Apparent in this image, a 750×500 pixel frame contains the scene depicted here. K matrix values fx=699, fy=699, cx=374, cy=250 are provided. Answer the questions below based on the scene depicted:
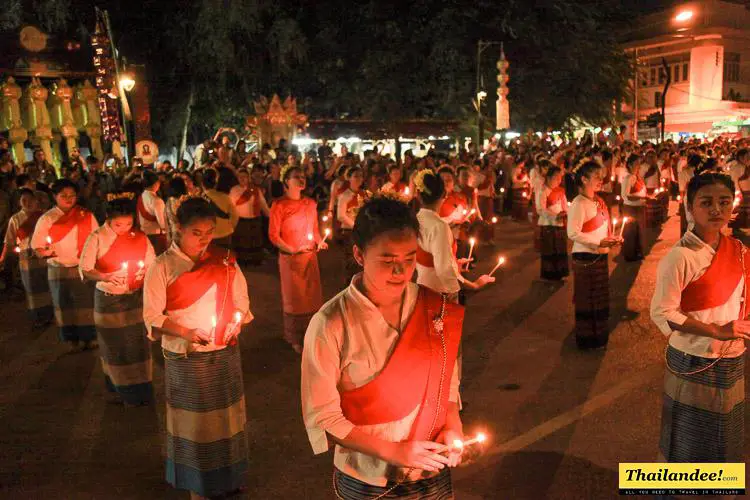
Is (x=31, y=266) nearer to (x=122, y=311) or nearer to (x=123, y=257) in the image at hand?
(x=122, y=311)

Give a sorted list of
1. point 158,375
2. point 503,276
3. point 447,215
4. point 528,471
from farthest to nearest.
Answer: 1. point 503,276
2. point 447,215
3. point 158,375
4. point 528,471

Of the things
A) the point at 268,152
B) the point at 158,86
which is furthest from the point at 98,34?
the point at 158,86

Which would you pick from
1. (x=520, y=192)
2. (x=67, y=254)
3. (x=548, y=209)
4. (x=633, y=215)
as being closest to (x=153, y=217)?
(x=67, y=254)

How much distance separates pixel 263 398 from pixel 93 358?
2.46 m

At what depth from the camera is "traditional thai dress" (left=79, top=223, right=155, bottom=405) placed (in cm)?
558

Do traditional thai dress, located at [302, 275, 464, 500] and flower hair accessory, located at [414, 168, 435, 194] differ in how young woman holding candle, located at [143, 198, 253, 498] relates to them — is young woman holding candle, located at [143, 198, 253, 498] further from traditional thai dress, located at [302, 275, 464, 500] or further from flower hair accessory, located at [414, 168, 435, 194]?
flower hair accessory, located at [414, 168, 435, 194]

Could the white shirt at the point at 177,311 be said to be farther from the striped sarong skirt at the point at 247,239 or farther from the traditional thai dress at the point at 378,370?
the striped sarong skirt at the point at 247,239

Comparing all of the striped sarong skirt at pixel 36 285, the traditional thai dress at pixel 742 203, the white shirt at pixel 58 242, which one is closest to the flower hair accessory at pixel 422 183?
the white shirt at pixel 58 242

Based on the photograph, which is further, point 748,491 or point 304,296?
point 304,296

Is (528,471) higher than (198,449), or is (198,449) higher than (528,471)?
(198,449)

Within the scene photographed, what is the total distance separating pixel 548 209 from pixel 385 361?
805 centimetres

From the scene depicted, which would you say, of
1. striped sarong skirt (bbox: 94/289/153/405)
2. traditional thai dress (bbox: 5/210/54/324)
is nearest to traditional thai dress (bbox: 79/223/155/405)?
Result: striped sarong skirt (bbox: 94/289/153/405)

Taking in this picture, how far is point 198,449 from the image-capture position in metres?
4.11

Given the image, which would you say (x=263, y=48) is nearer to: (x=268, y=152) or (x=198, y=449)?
(x=268, y=152)
